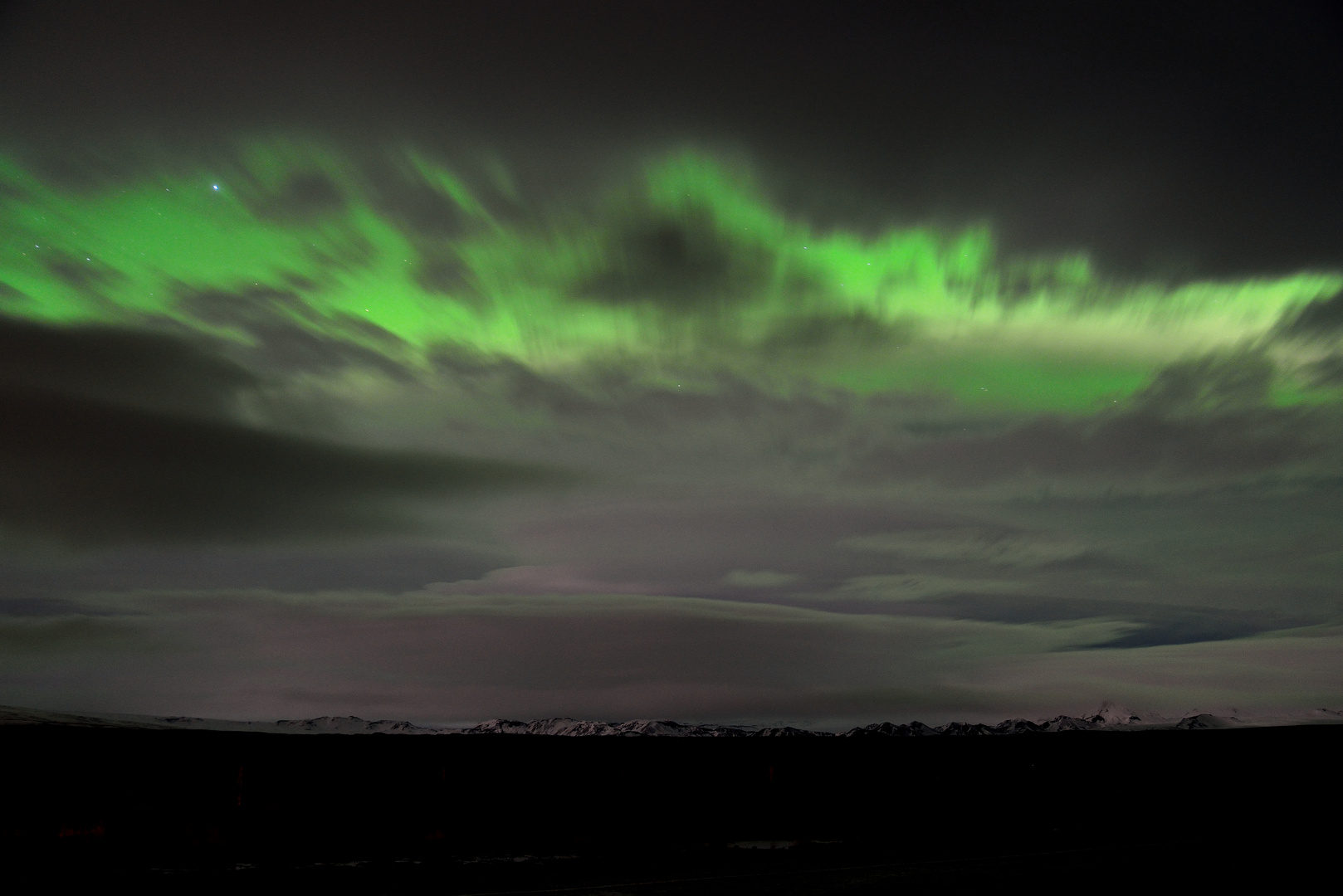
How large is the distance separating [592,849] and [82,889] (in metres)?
11.0

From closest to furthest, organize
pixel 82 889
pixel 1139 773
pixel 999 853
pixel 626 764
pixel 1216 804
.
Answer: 1. pixel 82 889
2. pixel 999 853
3. pixel 1216 804
4. pixel 626 764
5. pixel 1139 773

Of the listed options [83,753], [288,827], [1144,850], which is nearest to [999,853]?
[1144,850]

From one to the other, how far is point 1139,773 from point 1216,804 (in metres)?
16.1

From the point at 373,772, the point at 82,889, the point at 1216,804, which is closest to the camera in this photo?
the point at 82,889

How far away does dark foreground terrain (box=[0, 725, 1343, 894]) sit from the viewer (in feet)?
47.1

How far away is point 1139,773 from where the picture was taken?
Answer: 161 ft

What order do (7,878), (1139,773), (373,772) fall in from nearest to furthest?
(7,878) → (373,772) → (1139,773)

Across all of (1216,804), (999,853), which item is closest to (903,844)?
(999,853)

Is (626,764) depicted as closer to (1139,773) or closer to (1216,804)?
(1216,804)

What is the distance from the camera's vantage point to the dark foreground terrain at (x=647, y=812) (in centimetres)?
1434

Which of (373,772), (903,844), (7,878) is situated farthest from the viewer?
(373,772)

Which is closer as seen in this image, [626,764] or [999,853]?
[999,853]

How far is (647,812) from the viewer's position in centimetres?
3152

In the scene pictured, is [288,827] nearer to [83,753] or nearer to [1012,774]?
[83,753]
